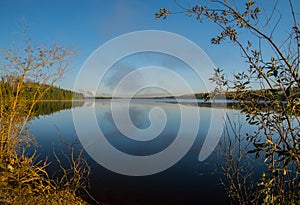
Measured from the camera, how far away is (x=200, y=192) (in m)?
5.66

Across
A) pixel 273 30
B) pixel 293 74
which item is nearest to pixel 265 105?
pixel 293 74

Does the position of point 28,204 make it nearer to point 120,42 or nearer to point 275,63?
point 120,42

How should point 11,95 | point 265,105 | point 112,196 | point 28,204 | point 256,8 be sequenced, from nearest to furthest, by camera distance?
1. point 256,8
2. point 265,105
3. point 28,204
4. point 11,95
5. point 112,196

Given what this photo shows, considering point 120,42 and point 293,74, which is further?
point 120,42

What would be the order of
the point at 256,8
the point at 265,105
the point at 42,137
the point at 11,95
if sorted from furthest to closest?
the point at 42,137, the point at 11,95, the point at 265,105, the point at 256,8

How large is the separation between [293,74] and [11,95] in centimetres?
453

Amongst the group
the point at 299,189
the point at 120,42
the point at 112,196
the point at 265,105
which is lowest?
the point at 112,196

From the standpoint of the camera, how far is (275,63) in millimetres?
1464

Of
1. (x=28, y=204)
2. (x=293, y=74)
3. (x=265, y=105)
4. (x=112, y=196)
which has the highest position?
(x=293, y=74)

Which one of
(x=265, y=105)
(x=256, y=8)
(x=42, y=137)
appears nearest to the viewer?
(x=256, y=8)

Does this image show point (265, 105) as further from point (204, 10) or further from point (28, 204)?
point (28, 204)

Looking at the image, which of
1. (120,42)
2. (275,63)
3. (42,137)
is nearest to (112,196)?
(120,42)

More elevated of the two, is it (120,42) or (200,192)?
(120,42)

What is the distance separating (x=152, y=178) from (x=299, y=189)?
219 inches
